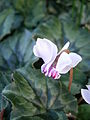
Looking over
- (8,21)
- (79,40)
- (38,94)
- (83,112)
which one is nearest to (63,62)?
(38,94)

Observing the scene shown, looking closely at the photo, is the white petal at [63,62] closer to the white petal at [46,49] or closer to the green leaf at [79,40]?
the white petal at [46,49]

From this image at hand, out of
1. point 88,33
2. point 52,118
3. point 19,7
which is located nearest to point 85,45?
point 88,33

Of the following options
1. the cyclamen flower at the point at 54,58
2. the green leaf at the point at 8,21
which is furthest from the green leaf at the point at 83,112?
the green leaf at the point at 8,21

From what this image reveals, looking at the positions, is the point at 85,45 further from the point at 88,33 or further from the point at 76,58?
the point at 76,58

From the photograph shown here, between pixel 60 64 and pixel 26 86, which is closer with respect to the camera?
pixel 60 64

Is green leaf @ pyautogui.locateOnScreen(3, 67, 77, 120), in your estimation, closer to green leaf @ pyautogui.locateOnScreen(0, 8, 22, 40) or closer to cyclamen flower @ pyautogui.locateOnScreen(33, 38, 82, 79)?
cyclamen flower @ pyautogui.locateOnScreen(33, 38, 82, 79)

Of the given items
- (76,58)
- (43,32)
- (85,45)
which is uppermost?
(76,58)

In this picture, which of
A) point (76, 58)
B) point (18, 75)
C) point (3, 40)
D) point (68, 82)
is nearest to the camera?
point (76, 58)
